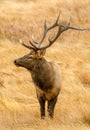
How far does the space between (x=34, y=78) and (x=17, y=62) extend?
477 millimetres

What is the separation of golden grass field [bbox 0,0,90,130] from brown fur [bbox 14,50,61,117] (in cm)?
54

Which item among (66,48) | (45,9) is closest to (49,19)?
(45,9)

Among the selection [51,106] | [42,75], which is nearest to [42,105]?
[51,106]

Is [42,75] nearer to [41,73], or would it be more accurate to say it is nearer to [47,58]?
[41,73]

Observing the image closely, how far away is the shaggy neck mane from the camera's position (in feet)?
34.6

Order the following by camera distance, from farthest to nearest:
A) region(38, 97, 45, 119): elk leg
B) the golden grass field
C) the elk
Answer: region(38, 97, 45, 119): elk leg
the golden grass field
the elk

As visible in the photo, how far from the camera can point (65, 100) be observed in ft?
41.0

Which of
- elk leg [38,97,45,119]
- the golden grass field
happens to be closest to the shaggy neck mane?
elk leg [38,97,45,119]

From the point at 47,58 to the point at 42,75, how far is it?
8615 mm

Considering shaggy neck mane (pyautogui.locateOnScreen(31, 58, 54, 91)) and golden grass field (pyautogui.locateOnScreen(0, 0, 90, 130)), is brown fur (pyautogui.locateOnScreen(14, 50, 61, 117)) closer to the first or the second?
shaggy neck mane (pyautogui.locateOnScreen(31, 58, 54, 91))

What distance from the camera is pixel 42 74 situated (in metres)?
10.6

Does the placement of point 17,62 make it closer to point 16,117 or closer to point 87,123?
point 16,117

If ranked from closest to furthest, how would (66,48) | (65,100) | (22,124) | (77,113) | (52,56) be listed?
(22,124), (77,113), (65,100), (52,56), (66,48)

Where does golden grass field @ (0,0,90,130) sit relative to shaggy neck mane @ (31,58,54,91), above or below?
below
